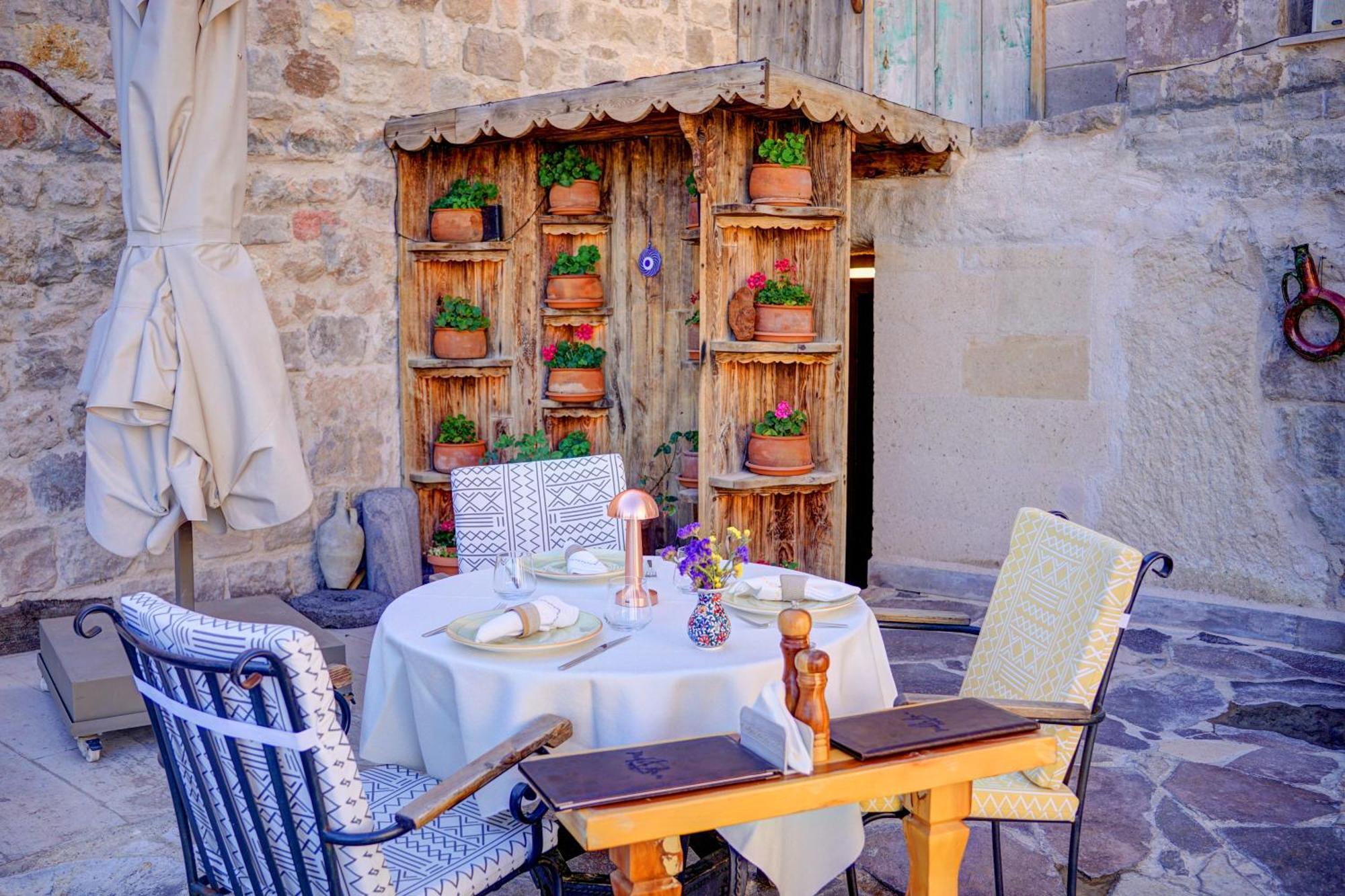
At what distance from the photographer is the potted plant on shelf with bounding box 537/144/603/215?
5098 millimetres

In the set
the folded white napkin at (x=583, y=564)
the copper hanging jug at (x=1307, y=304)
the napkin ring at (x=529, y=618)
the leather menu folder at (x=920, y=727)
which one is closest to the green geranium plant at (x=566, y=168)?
the folded white napkin at (x=583, y=564)

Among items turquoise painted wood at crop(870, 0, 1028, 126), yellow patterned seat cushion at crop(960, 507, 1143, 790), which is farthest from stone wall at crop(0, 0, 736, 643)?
yellow patterned seat cushion at crop(960, 507, 1143, 790)

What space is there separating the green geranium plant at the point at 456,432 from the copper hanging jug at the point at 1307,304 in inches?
131

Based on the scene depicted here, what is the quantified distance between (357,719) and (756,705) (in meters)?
2.14

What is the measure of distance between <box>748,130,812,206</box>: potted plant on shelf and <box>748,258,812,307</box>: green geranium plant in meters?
0.26

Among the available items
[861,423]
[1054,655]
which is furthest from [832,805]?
[861,423]

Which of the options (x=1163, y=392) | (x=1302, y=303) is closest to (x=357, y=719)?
(x=1163, y=392)

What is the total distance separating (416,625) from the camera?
2.36m

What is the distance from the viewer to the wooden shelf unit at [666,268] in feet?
14.4

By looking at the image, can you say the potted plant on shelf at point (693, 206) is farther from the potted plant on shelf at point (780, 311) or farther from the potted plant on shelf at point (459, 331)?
the potted plant on shelf at point (459, 331)

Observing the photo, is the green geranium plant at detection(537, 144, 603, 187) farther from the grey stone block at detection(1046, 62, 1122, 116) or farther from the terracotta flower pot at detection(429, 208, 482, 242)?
the grey stone block at detection(1046, 62, 1122, 116)

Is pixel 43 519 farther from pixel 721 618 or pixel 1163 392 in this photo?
pixel 1163 392

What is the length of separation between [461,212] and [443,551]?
1.46 meters

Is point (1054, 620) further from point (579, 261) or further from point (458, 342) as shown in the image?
point (458, 342)
